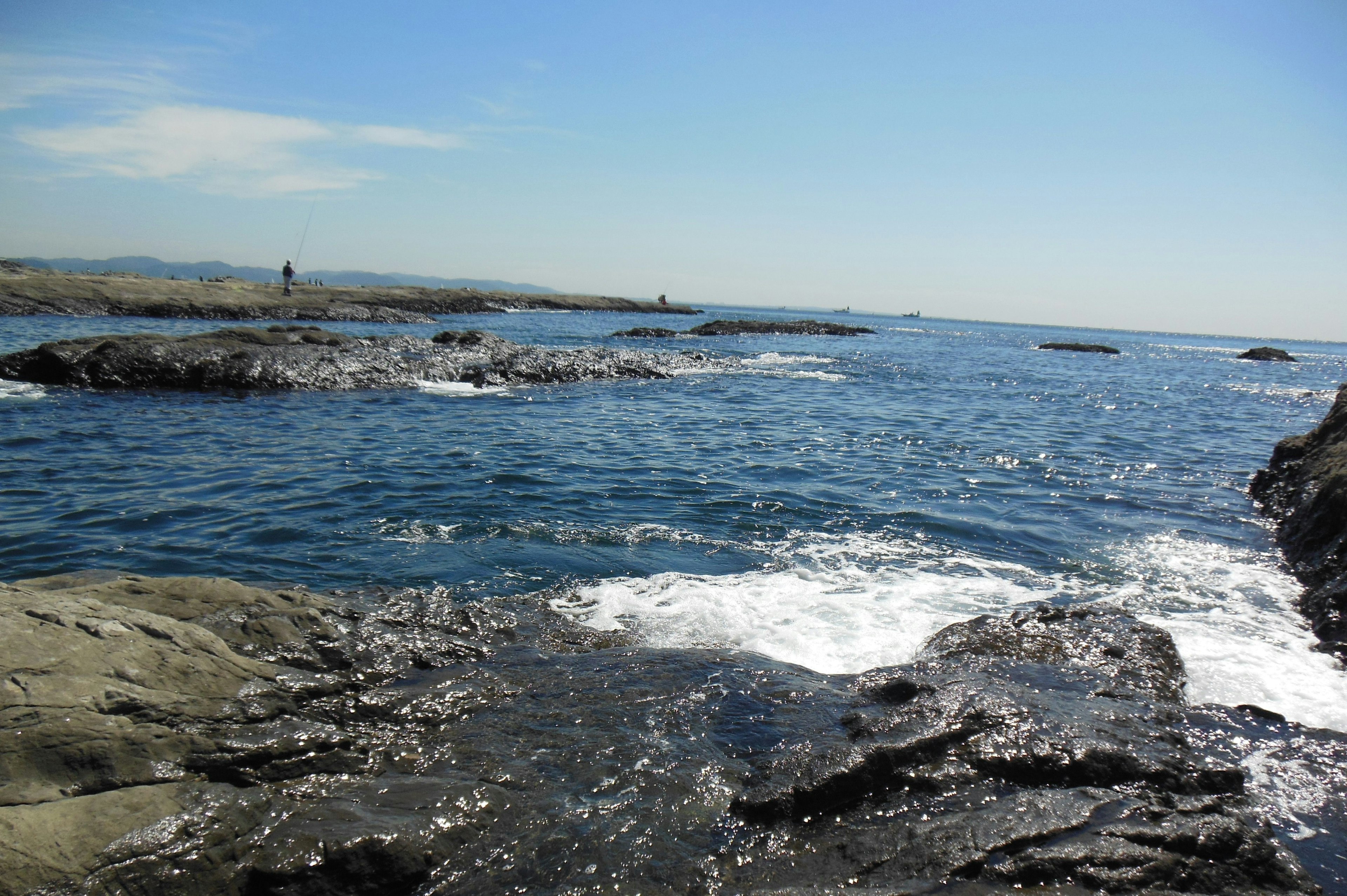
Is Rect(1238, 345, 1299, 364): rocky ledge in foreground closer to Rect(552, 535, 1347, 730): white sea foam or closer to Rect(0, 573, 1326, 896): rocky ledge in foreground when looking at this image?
Rect(552, 535, 1347, 730): white sea foam

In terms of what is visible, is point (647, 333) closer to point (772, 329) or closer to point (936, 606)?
point (772, 329)

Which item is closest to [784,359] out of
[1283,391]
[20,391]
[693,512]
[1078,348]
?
[1283,391]

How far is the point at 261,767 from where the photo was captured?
368cm

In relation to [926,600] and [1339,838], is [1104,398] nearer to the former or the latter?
[926,600]

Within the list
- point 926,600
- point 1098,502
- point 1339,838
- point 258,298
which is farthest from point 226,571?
point 258,298

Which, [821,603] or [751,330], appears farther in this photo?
[751,330]

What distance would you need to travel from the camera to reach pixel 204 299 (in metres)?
39.5

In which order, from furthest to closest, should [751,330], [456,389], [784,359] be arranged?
[751,330], [784,359], [456,389]

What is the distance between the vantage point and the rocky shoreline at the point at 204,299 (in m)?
34.7

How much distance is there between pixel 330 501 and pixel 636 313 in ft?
281

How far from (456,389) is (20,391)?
387 inches

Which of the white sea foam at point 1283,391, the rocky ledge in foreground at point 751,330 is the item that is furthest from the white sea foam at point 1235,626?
the rocky ledge in foreground at point 751,330

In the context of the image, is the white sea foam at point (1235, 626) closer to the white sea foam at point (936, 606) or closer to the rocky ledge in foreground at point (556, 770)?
the white sea foam at point (936, 606)

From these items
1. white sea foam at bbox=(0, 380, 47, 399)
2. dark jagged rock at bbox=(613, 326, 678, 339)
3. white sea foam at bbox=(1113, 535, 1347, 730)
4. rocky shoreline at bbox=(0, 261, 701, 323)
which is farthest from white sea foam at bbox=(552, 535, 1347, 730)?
rocky shoreline at bbox=(0, 261, 701, 323)
